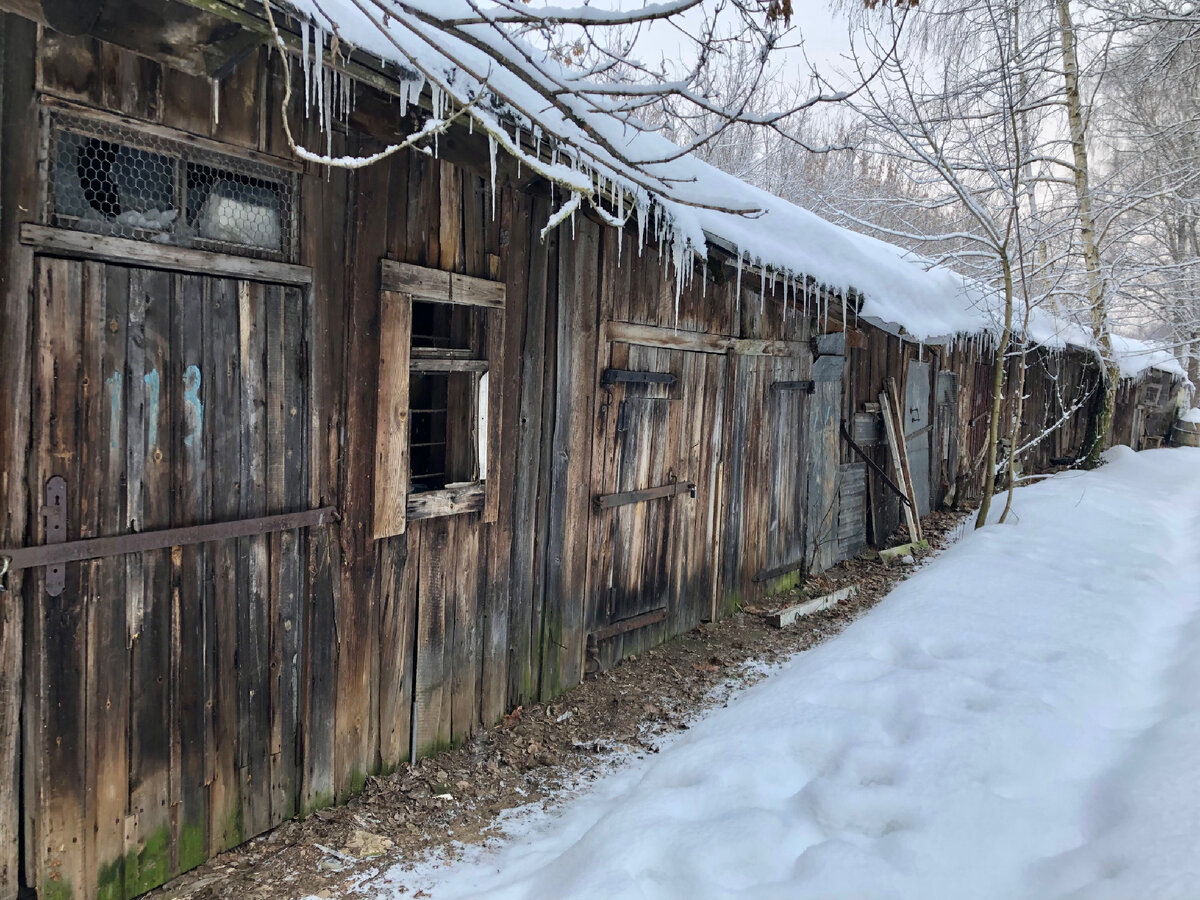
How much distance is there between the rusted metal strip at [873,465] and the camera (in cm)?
862

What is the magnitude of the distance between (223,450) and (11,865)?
5.04ft

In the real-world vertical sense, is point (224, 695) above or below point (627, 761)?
above

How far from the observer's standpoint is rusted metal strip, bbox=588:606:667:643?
17.5 feet

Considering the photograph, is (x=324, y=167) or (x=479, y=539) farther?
(x=479, y=539)

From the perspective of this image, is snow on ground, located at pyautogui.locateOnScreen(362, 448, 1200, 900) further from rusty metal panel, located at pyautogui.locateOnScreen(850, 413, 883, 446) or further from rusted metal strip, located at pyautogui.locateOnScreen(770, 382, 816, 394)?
rusty metal panel, located at pyautogui.locateOnScreen(850, 413, 883, 446)

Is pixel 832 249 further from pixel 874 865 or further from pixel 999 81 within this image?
pixel 874 865

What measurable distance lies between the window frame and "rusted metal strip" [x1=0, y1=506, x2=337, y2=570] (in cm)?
33

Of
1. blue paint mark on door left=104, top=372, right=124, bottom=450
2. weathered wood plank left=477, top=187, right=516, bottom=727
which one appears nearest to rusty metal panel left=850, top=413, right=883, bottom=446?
weathered wood plank left=477, top=187, right=516, bottom=727

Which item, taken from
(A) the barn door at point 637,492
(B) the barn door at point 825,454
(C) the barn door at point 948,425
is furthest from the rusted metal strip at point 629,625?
(C) the barn door at point 948,425

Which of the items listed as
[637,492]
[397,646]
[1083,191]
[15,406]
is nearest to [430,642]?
[397,646]

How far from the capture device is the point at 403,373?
12.1 ft

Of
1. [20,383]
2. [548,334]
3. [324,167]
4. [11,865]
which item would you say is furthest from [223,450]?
[548,334]

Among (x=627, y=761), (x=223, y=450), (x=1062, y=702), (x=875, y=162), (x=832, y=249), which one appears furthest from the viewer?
(x=875, y=162)

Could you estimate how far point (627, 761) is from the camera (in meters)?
4.25
